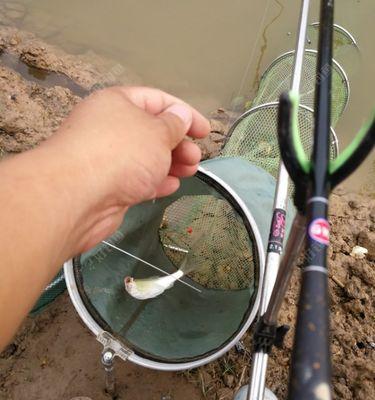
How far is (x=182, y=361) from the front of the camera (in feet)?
4.47

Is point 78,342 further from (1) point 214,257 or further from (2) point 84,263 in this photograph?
(1) point 214,257

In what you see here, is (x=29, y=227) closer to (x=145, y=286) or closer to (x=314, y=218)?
(x=314, y=218)

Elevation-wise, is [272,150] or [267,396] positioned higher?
[272,150]

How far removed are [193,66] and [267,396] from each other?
8.77 feet

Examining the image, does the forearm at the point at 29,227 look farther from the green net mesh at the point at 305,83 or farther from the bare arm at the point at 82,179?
the green net mesh at the point at 305,83

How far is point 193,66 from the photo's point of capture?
3.51m

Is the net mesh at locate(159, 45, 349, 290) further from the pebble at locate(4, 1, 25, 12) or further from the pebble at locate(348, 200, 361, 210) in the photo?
the pebble at locate(4, 1, 25, 12)

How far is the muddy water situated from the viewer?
3.43m

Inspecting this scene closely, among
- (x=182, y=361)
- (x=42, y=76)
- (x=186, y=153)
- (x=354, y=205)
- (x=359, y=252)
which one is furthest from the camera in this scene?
(x=42, y=76)

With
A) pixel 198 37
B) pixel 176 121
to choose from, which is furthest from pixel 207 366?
pixel 198 37

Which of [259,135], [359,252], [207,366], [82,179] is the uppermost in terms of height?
[82,179]

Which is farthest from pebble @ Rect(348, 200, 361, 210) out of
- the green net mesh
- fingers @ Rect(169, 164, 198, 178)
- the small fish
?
fingers @ Rect(169, 164, 198, 178)

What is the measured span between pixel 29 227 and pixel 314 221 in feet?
1.60

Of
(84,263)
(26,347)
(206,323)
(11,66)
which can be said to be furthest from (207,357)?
(11,66)
